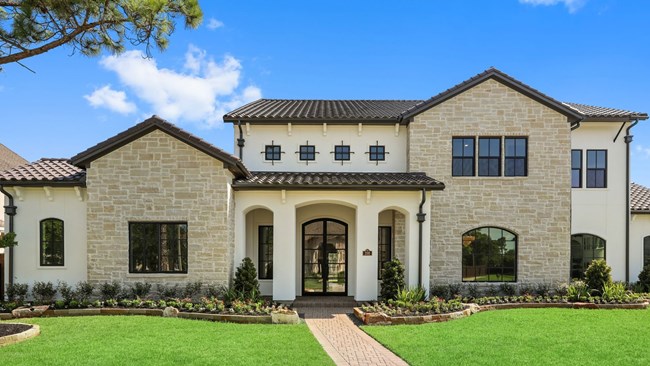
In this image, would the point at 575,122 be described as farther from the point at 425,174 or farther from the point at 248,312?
the point at 248,312

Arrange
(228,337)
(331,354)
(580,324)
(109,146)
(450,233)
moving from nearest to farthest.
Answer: (331,354) → (228,337) → (580,324) → (109,146) → (450,233)

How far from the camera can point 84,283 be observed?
1271 centimetres

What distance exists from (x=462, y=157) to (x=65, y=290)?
14.5 m

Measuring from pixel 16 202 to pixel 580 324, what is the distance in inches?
691

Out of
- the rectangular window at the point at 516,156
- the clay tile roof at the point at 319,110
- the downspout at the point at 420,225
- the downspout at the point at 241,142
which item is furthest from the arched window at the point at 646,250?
the downspout at the point at 241,142

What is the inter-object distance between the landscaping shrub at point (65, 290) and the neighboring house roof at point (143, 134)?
158 inches

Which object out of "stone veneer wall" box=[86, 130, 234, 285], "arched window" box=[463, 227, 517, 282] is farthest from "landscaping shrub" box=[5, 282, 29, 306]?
"arched window" box=[463, 227, 517, 282]

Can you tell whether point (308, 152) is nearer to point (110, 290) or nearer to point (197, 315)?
point (197, 315)

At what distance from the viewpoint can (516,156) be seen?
606 inches

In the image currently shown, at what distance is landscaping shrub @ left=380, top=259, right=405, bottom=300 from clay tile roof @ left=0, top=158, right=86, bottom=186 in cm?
1038

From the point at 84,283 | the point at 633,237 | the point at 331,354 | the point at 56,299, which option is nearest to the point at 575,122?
the point at 633,237

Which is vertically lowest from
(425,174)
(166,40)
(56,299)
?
(56,299)

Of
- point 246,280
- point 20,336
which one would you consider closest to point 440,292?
point 246,280

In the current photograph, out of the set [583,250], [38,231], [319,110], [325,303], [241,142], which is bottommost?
[325,303]
